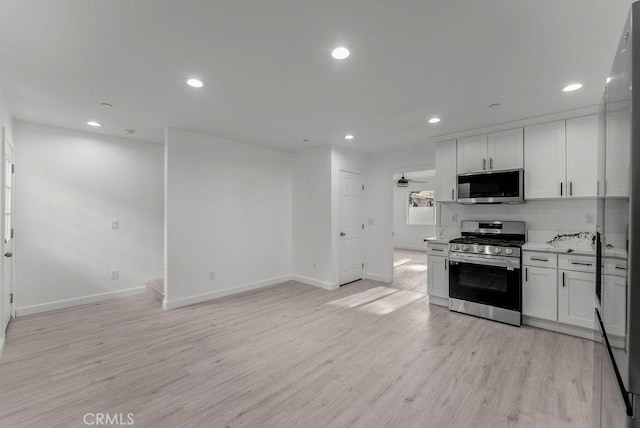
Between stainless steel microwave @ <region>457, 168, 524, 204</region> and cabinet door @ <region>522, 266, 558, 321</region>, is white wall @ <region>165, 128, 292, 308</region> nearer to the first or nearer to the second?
stainless steel microwave @ <region>457, 168, 524, 204</region>

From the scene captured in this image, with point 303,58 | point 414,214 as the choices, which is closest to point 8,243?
point 303,58

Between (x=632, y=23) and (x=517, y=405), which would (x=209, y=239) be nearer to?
(x=517, y=405)

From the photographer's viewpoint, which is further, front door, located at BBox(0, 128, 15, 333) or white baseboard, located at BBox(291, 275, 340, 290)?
white baseboard, located at BBox(291, 275, 340, 290)

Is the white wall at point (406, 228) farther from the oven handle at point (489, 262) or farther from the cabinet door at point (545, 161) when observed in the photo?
the cabinet door at point (545, 161)

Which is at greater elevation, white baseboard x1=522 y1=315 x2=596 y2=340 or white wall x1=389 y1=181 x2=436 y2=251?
white wall x1=389 y1=181 x2=436 y2=251

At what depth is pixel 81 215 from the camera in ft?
13.8

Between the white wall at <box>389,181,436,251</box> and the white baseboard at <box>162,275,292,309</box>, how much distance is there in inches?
209

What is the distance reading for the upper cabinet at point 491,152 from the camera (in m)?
3.76

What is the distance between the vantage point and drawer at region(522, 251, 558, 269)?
3270mm

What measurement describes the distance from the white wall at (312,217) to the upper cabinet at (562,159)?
2898 millimetres

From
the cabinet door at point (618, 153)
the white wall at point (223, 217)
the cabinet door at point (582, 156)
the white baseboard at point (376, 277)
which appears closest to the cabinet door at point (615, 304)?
the cabinet door at point (618, 153)

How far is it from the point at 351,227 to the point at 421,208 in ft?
17.3

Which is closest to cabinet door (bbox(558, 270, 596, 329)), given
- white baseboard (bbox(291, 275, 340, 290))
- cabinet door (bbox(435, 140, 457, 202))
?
cabinet door (bbox(435, 140, 457, 202))

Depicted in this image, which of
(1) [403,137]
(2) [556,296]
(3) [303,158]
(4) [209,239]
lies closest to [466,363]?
(2) [556,296]
